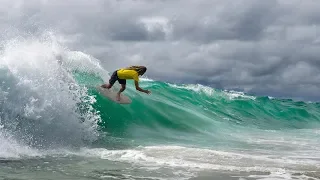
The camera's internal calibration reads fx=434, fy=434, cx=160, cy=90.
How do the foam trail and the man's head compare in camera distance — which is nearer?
the foam trail

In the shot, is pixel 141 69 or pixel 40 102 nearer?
pixel 40 102

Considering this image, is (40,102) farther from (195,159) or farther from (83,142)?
(195,159)

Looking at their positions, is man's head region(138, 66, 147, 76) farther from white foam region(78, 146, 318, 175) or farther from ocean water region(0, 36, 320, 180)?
white foam region(78, 146, 318, 175)

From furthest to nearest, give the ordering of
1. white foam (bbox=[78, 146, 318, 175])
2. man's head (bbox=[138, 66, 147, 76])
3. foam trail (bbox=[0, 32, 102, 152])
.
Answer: man's head (bbox=[138, 66, 147, 76]), foam trail (bbox=[0, 32, 102, 152]), white foam (bbox=[78, 146, 318, 175])

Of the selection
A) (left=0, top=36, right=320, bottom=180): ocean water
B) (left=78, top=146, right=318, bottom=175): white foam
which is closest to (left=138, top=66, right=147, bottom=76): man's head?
(left=0, top=36, right=320, bottom=180): ocean water

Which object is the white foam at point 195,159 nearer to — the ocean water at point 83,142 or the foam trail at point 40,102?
the ocean water at point 83,142

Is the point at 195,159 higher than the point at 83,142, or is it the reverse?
the point at 83,142

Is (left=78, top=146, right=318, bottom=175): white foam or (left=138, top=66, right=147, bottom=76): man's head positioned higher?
(left=138, top=66, right=147, bottom=76): man's head

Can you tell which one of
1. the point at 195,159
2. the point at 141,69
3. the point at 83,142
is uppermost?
the point at 141,69

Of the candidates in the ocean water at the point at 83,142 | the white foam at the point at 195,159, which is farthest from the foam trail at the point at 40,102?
the white foam at the point at 195,159

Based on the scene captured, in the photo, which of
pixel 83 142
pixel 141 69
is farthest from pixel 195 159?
pixel 141 69

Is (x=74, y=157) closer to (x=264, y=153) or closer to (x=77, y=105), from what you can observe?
(x=77, y=105)

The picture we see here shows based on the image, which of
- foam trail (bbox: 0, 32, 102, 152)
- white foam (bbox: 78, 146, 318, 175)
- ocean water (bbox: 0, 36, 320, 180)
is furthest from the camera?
foam trail (bbox: 0, 32, 102, 152)

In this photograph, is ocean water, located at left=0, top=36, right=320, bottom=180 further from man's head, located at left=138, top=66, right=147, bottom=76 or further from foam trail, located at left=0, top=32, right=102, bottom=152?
man's head, located at left=138, top=66, right=147, bottom=76
